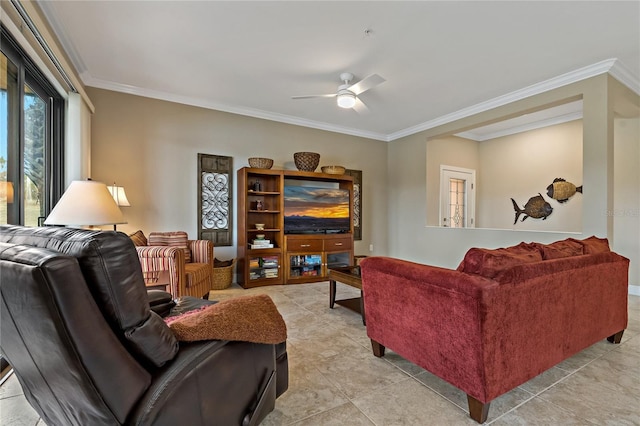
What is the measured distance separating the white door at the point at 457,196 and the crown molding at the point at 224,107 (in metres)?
1.61

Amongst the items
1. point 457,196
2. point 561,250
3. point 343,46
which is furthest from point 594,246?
A: point 457,196

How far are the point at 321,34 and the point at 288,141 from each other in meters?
2.44

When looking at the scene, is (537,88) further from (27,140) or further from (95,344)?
(27,140)

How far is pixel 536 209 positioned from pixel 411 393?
5279 mm

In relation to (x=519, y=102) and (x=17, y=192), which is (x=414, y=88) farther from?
(x=17, y=192)

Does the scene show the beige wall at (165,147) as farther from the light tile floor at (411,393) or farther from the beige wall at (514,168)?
the beige wall at (514,168)

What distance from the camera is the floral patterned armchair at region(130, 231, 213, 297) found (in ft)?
9.04

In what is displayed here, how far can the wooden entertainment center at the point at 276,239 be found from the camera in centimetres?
436

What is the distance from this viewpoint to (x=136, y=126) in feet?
13.0

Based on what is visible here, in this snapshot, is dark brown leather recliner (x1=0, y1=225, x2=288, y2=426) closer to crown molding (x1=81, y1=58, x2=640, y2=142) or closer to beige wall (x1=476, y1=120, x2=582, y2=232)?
crown molding (x1=81, y1=58, x2=640, y2=142)

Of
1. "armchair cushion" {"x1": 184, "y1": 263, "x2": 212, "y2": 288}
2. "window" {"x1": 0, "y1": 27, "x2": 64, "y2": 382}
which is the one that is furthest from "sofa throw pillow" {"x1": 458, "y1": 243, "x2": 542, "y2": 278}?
"window" {"x1": 0, "y1": 27, "x2": 64, "y2": 382}

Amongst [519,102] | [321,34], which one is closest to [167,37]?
[321,34]

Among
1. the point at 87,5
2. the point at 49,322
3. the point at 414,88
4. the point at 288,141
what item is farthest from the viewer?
the point at 288,141

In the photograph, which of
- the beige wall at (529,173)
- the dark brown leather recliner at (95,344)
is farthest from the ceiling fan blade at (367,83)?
the beige wall at (529,173)
